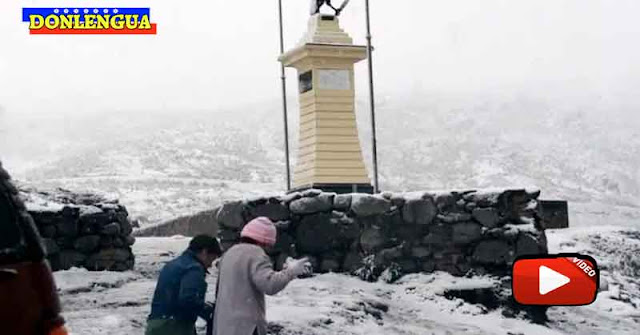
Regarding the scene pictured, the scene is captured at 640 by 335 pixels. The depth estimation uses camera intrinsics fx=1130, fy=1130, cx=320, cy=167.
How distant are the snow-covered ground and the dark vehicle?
638 centimetres

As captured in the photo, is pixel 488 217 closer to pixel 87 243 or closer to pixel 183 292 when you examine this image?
pixel 87 243

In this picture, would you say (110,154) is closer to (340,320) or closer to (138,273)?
(138,273)

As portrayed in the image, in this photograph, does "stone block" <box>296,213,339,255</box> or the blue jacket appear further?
"stone block" <box>296,213,339,255</box>

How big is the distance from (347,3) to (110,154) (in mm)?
40124

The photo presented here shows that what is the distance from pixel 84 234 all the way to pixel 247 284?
6990 mm

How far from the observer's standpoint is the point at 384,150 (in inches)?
2505

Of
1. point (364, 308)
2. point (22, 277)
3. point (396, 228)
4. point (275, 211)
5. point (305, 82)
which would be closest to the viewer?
point (22, 277)

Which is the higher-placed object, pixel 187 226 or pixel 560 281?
pixel 560 281

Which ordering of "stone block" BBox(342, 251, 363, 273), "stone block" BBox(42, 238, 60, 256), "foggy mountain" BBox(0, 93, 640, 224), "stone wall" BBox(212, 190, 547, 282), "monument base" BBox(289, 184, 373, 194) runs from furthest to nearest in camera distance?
"foggy mountain" BBox(0, 93, 640, 224)
"monument base" BBox(289, 184, 373, 194)
"stone block" BBox(342, 251, 363, 273)
"stone block" BBox(42, 238, 60, 256)
"stone wall" BBox(212, 190, 547, 282)

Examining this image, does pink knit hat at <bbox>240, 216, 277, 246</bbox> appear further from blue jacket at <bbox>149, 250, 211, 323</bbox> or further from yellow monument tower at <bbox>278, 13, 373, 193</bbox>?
yellow monument tower at <bbox>278, 13, 373, 193</bbox>

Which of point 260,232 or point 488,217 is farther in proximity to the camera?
point 488,217

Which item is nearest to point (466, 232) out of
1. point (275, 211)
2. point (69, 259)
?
point (275, 211)

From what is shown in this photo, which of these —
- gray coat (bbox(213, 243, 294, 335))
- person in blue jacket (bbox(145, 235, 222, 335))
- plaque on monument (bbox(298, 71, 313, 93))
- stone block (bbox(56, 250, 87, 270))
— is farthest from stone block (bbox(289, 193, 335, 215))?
gray coat (bbox(213, 243, 294, 335))

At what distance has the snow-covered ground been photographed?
10352 mm
